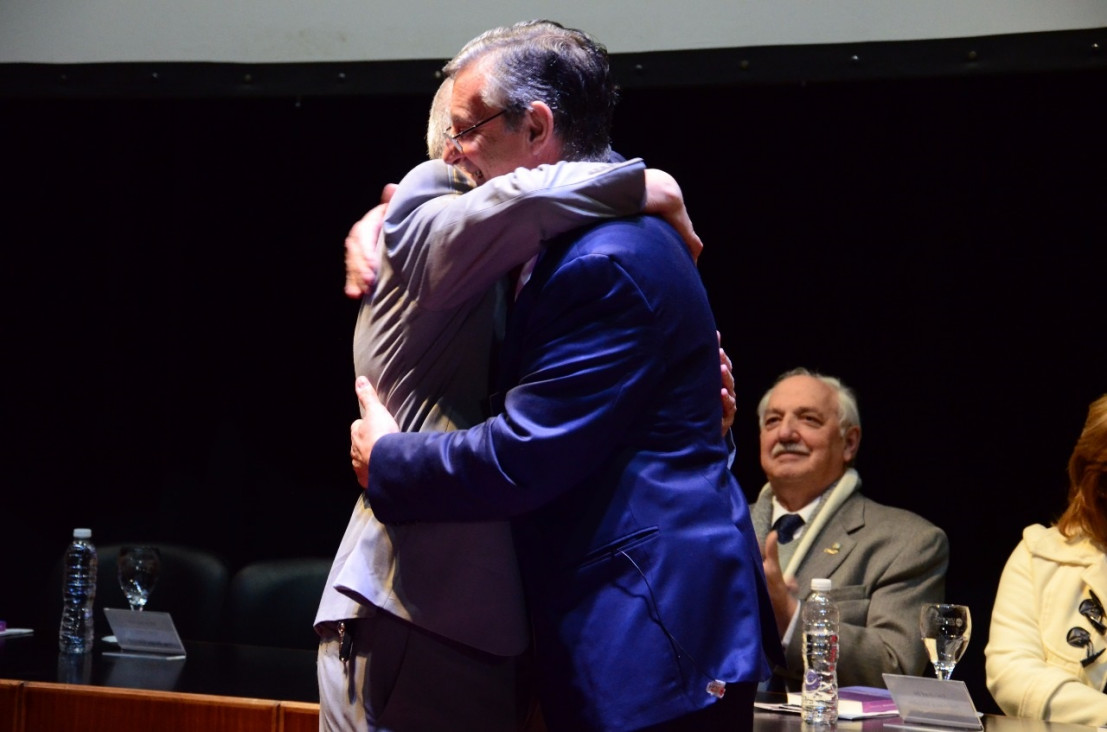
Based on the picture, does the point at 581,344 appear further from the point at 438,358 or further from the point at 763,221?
the point at 763,221

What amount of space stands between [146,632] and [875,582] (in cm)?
176

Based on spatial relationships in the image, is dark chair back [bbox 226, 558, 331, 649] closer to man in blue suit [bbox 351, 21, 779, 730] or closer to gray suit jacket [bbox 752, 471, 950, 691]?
→ gray suit jacket [bbox 752, 471, 950, 691]

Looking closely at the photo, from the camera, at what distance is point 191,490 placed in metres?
4.34

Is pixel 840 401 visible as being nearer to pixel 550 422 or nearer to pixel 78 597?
pixel 78 597

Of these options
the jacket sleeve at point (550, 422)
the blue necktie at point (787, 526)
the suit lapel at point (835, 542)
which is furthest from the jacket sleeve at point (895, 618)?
the jacket sleeve at point (550, 422)

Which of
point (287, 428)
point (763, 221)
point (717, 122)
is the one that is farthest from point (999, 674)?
point (287, 428)

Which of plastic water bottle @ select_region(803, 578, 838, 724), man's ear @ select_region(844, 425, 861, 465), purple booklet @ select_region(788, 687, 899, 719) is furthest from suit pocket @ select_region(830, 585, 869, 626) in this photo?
plastic water bottle @ select_region(803, 578, 838, 724)

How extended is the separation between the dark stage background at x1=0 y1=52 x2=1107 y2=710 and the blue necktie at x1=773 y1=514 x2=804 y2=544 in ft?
1.24

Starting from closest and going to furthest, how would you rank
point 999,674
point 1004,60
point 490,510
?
point 490,510
point 999,674
point 1004,60

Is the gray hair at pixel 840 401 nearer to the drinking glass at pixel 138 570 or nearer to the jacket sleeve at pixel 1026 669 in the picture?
the jacket sleeve at pixel 1026 669

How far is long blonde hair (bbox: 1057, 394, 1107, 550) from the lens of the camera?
2.93m

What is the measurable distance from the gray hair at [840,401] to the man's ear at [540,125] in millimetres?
2259

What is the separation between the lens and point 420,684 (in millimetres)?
1411

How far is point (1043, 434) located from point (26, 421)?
10.7 ft
